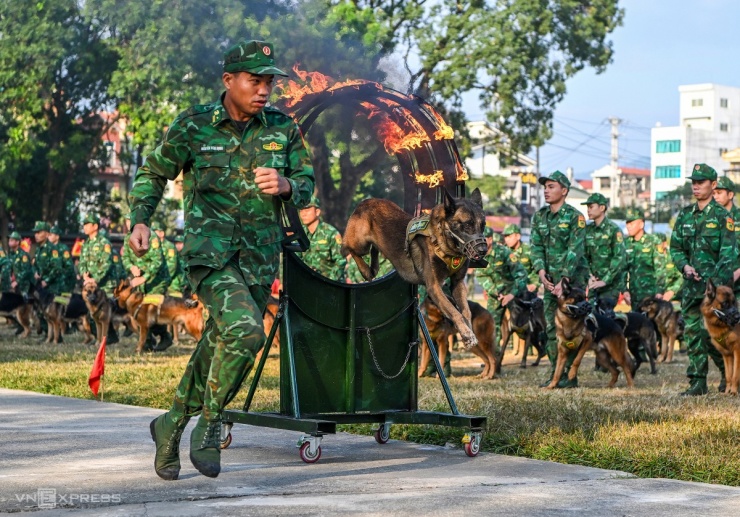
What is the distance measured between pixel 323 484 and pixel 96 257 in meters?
14.7

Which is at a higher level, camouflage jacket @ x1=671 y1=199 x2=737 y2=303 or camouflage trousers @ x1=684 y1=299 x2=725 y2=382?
A: camouflage jacket @ x1=671 y1=199 x2=737 y2=303

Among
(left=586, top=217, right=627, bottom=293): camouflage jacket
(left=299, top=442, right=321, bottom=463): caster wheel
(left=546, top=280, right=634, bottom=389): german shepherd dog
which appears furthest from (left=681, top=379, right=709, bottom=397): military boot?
(left=299, top=442, right=321, bottom=463): caster wheel

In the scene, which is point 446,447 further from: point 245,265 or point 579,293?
point 579,293

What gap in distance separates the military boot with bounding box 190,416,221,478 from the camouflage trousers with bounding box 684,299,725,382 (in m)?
7.55

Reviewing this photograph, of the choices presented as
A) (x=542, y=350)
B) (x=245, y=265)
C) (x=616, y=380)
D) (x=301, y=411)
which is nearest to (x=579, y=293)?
(x=616, y=380)

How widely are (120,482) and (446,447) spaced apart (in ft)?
8.32

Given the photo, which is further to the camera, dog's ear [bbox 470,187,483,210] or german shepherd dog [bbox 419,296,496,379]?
german shepherd dog [bbox 419,296,496,379]

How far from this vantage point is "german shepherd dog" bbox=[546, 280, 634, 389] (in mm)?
13633

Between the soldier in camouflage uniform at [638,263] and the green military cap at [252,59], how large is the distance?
13.6m

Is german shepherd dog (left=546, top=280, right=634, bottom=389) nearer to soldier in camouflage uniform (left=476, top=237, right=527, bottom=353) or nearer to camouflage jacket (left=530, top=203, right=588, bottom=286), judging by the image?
camouflage jacket (left=530, top=203, right=588, bottom=286)

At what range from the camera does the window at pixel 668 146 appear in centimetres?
11456

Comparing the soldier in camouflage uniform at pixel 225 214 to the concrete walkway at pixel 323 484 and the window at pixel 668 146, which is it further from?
the window at pixel 668 146

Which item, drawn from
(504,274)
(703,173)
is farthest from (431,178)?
(504,274)

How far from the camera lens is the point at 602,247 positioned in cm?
1474
